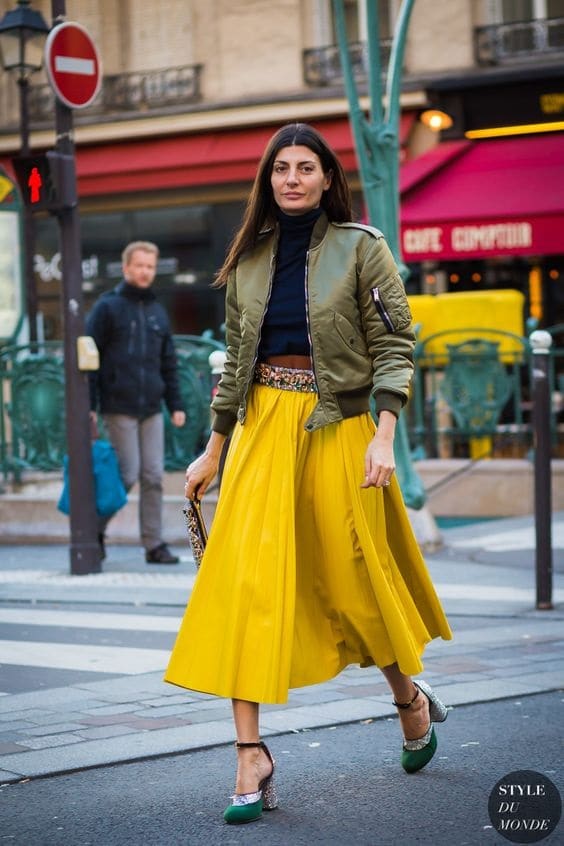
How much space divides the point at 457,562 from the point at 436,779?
5445 millimetres

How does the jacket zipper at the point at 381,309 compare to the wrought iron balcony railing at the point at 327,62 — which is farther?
the wrought iron balcony railing at the point at 327,62

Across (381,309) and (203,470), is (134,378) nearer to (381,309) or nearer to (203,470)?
(203,470)

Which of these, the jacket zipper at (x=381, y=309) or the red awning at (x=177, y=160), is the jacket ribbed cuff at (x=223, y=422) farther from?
the red awning at (x=177, y=160)

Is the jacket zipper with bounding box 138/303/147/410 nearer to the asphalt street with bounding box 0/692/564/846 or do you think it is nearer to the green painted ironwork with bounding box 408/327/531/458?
the green painted ironwork with bounding box 408/327/531/458

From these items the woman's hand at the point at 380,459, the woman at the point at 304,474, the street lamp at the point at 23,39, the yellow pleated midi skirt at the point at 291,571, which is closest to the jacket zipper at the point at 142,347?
the street lamp at the point at 23,39

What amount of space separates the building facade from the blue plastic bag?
908 cm

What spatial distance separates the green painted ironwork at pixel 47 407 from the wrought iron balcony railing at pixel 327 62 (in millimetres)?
10445

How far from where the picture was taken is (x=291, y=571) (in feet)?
14.0

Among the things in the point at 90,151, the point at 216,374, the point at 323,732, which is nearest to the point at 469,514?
the point at 216,374

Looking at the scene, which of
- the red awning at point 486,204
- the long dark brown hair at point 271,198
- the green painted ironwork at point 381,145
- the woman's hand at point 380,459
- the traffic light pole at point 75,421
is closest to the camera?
the woman's hand at point 380,459

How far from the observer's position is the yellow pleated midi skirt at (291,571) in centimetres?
424

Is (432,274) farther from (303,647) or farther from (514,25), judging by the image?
(303,647)

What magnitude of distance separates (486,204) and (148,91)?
6.86 meters

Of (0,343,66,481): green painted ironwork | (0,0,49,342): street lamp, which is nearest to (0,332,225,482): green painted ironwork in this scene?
(0,343,66,481): green painted ironwork
